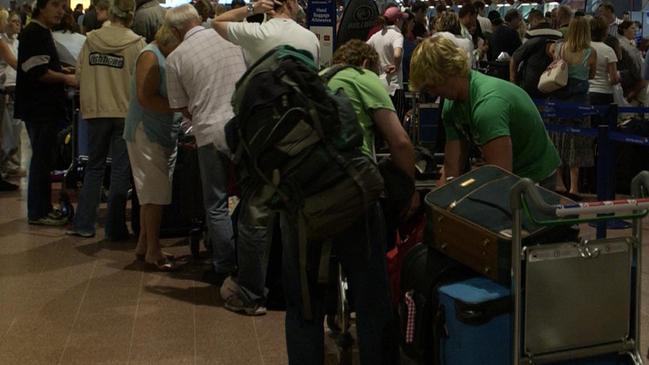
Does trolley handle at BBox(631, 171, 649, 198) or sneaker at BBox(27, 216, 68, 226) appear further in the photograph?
sneaker at BBox(27, 216, 68, 226)

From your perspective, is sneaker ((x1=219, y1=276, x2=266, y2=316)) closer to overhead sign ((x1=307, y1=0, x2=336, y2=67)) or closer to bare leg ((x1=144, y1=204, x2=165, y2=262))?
bare leg ((x1=144, y1=204, x2=165, y2=262))

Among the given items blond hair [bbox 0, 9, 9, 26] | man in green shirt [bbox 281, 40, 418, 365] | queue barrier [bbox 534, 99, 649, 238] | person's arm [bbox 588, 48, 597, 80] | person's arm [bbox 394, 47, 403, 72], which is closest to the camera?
man in green shirt [bbox 281, 40, 418, 365]

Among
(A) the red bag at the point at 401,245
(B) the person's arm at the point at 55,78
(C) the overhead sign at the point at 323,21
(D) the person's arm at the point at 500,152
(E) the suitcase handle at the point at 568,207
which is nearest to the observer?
(E) the suitcase handle at the point at 568,207

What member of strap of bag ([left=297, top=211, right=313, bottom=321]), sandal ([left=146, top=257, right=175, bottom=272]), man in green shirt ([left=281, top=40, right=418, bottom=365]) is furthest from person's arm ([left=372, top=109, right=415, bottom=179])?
sandal ([left=146, top=257, right=175, bottom=272])

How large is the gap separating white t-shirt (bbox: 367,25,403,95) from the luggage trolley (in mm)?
7014

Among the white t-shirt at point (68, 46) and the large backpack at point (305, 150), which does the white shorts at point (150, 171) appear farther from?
the white t-shirt at point (68, 46)

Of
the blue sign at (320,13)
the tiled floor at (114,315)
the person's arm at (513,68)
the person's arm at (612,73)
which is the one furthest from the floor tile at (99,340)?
the person's arm at (612,73)

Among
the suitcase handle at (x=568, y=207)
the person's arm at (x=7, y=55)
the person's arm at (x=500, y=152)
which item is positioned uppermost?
the person's arm at (x=7, y=55)

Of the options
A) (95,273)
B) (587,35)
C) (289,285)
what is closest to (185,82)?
(95,273)

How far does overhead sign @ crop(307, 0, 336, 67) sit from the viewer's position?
691 cm

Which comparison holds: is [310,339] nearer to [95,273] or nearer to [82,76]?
[95,273]

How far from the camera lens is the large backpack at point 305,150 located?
3.17 m

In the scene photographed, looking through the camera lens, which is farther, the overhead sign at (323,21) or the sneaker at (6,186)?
the sneaker at (6,186)

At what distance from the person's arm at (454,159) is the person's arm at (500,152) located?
373mm
